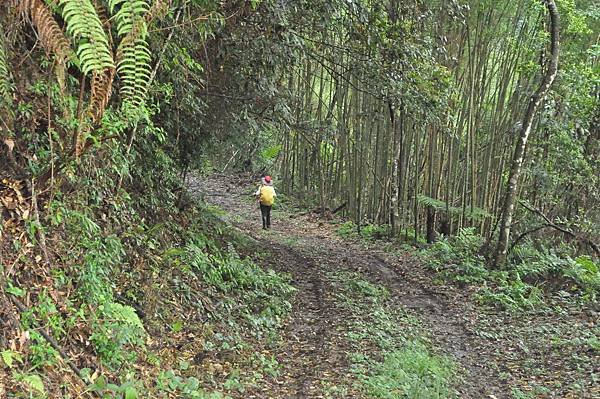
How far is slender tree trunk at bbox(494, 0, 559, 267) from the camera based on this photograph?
365 inches

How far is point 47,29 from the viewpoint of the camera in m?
3.46

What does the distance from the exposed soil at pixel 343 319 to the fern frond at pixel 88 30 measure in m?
3.02

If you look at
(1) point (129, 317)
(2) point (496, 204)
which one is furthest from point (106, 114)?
(2) point (496, 204)

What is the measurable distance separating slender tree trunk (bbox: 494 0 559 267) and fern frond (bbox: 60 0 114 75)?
7.99 metres

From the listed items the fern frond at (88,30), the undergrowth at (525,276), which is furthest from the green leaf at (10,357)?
the undergrowth at (525,276)

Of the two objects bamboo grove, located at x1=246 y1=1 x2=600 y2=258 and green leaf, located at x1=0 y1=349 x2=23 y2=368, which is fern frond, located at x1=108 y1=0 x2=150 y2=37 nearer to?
green leaf, located at x1=0 y1=349 x2=23 y2=368

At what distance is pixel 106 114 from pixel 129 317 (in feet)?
5.15

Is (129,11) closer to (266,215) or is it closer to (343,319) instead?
(343,319)

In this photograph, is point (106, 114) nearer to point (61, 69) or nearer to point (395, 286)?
point (61, 69)

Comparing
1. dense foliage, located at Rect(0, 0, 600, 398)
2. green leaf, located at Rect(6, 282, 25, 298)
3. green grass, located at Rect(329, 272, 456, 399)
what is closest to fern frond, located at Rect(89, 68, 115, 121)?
dense foliage, located at Rect(0, 0, 600, 398)

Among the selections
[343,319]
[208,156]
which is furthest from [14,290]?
[208,156]

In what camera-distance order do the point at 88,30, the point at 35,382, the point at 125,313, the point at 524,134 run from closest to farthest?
the point at 35,382, the point at 88,30, the point at 125,313, the point at 524,134

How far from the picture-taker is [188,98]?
7082mm

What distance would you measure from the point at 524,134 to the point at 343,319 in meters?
4.74
